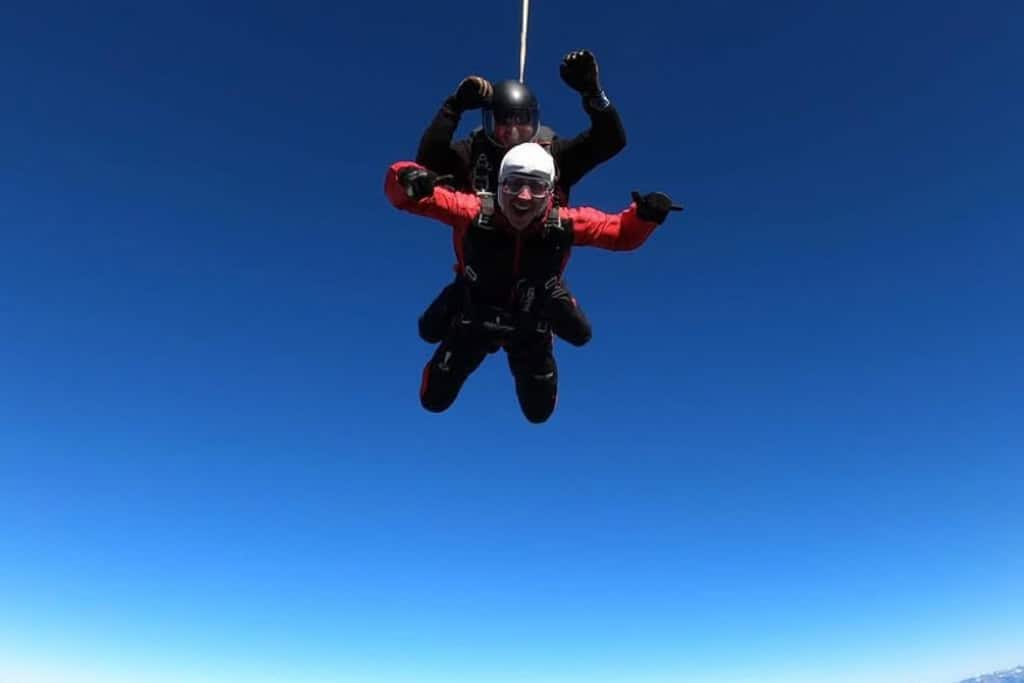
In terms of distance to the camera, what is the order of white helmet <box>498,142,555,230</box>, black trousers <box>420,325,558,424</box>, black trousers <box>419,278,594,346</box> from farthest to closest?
black trousers <box>420,325,558,424</box>
black trousers <box>419,278,594,346</box>
white helmet <box>498,142,555,230</box>

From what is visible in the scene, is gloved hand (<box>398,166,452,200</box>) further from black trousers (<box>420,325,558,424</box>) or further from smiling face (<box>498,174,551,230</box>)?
black trousers (<box>420,325,558,424</box>)

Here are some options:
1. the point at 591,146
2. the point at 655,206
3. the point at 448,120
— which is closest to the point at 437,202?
the point at 448,120

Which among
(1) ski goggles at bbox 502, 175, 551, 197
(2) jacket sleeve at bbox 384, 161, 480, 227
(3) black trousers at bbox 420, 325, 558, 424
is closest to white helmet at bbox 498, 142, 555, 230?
(1) ski goggles at bbox 502, 175, 551, 197

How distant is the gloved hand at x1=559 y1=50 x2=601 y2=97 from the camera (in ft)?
15.0

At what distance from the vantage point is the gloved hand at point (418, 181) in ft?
13.9

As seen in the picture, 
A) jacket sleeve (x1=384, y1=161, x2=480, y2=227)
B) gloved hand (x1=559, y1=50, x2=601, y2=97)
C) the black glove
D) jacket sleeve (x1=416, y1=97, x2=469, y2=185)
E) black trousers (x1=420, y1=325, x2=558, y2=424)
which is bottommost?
Answer: black trousers (x1=420, y1=325, x2=558, y2=424)

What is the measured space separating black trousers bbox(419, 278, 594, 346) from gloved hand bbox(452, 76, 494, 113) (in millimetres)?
1545

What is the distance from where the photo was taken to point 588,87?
15.7 ft

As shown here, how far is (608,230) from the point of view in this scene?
500 centimetres

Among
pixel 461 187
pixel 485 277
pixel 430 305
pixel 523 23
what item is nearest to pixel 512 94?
pixel 523 23

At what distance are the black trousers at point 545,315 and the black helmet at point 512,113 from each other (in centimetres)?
128

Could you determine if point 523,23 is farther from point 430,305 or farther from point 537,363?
point 537,363

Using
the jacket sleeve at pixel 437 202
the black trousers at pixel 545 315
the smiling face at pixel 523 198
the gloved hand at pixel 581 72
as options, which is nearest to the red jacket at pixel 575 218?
the jacket sleeve at pixel 437 202

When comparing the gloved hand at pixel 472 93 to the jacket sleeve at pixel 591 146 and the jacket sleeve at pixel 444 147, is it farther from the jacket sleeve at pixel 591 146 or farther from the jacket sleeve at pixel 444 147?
the jacket sleeve at pixel 591 146
